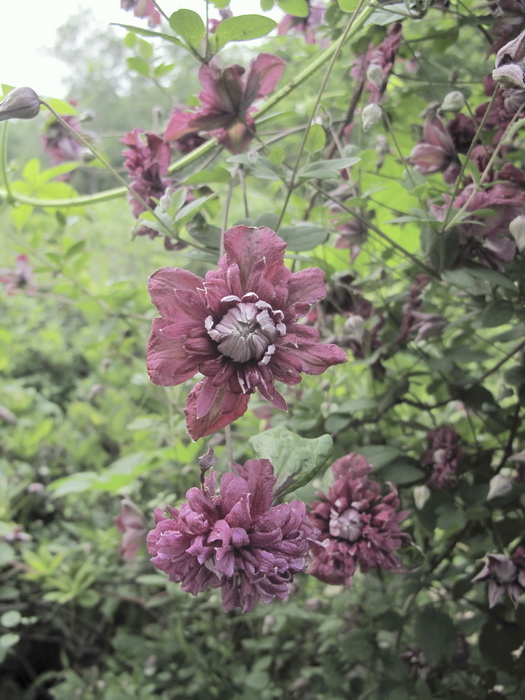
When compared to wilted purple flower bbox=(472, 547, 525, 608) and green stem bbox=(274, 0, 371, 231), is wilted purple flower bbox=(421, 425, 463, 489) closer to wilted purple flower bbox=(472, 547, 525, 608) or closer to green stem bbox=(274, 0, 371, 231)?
wilted purple flower bbox=(472, 547, 525, 608)

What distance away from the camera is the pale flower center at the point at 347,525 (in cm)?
48

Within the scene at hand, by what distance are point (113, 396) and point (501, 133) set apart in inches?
44.7

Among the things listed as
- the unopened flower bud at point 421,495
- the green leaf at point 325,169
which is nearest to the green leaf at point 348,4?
the green leaf at point 325,169

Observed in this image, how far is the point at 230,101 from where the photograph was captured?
1.60 feet

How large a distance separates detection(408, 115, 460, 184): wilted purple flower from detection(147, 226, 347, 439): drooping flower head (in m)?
0.29

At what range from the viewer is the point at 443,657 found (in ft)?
2.24

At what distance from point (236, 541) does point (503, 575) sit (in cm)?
28

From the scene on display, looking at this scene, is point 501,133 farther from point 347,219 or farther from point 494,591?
point 494,591

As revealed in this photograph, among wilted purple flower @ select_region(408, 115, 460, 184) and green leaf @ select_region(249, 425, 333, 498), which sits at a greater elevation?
wilted purple flower @ select_region(408, 115, 460, 184)

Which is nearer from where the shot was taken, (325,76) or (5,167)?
(325,76)

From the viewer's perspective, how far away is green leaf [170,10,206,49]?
1.44 ft

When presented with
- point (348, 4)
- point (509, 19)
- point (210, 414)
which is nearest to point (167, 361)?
point (210, 414)

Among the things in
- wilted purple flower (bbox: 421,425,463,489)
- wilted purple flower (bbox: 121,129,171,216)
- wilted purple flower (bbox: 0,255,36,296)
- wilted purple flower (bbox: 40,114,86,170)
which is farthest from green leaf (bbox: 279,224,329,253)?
wilted purple flower (bbox: 0,255,36,296)

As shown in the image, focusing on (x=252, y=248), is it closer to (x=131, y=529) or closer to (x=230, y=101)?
(x=230, y=101)
